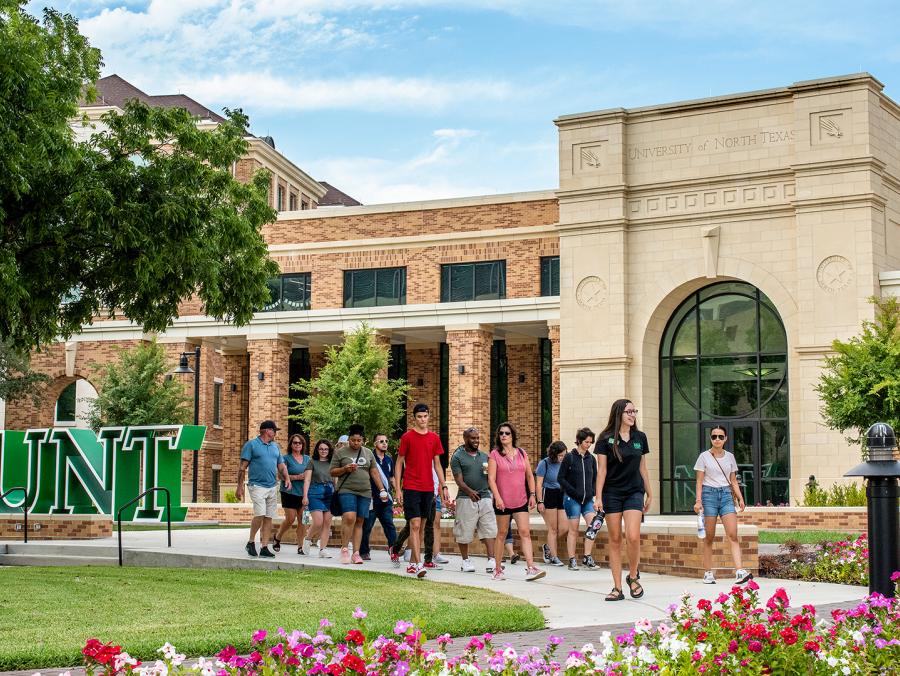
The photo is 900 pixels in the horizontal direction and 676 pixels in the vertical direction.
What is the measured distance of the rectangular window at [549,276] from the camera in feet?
139

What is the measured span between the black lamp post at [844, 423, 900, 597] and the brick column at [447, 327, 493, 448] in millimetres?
32124

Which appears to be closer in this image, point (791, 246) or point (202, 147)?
point (202, 147)

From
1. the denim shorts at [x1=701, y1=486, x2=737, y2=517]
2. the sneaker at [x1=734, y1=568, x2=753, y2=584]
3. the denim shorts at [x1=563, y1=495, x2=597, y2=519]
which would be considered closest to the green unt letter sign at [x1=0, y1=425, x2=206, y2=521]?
the denim shorts at [x1=563, y1=495, x2=597, y2=519]

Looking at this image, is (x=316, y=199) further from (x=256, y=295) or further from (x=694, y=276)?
(x=256, y=295)

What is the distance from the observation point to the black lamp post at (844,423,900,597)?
7938 mm

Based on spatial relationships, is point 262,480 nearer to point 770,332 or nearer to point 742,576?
point 742,576

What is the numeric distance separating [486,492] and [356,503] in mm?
1857

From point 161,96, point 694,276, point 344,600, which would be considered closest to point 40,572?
point 344,600

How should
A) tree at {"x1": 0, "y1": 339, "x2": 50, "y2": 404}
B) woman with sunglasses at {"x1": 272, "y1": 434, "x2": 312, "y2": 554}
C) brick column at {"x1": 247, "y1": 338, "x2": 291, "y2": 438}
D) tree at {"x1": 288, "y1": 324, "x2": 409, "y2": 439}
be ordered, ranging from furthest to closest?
tree at {"x1": 0, "y1": 339, "x2": 50, "y2": 404} → brick column at {"x1": 247, "y1": 338, "x2": 291, "y2": 438} → tree at {"x1": 288, "y1": 324, "x2": 409, "y2": 439} → woman with sunglasses at {"x1": 272, "y1": 434, "x2": 312, "y2": 554}

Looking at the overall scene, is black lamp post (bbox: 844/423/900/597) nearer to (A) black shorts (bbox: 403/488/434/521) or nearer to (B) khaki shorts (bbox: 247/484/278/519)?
(A) black shorts (bbox: 403/488/434/521)

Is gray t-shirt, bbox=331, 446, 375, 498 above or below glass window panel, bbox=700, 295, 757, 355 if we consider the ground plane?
below

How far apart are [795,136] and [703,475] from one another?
20082 mm

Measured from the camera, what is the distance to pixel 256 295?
19.5m

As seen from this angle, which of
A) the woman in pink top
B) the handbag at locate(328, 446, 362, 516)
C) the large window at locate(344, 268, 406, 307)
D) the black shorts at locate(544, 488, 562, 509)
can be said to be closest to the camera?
the woman in pink top
